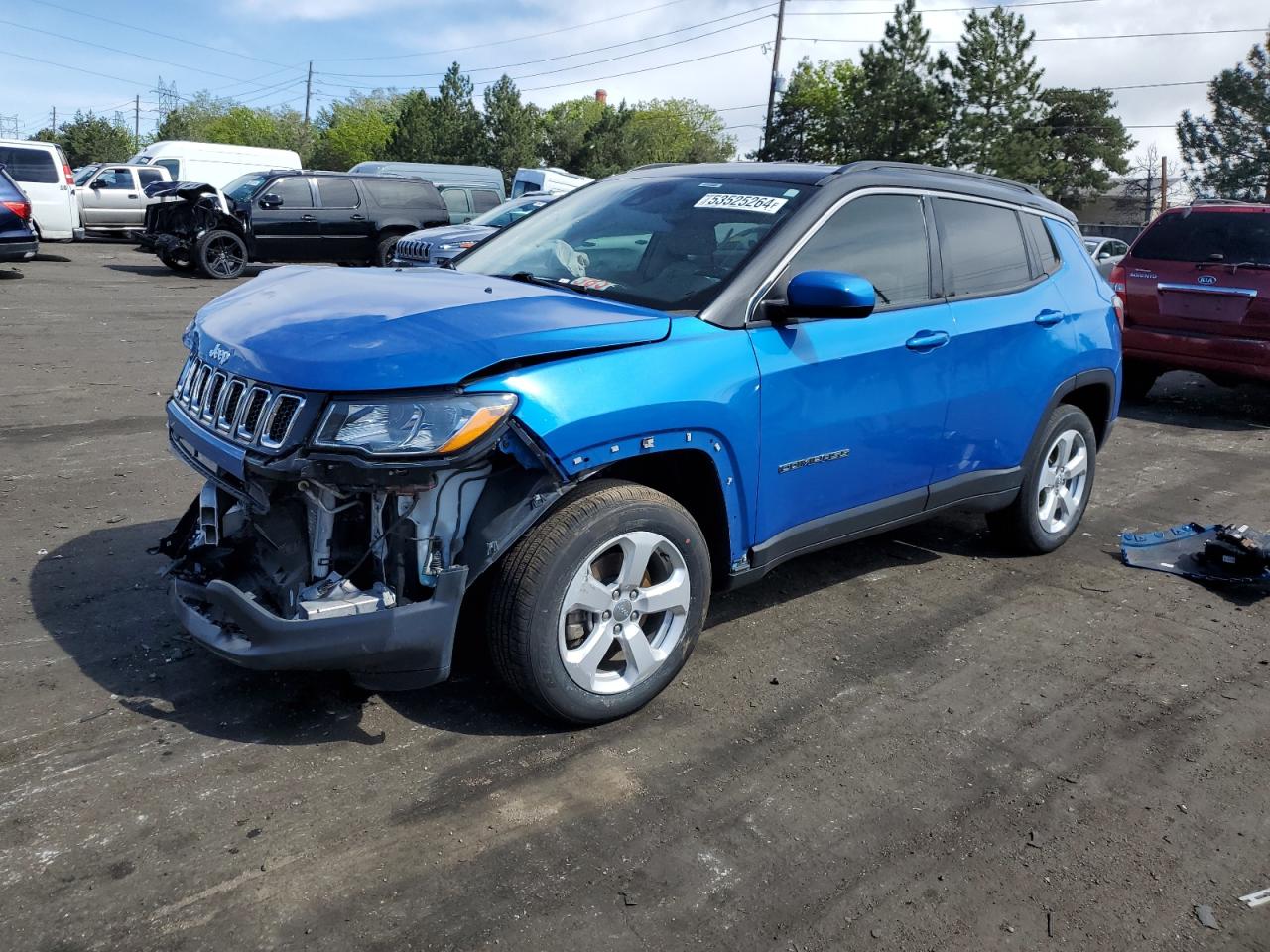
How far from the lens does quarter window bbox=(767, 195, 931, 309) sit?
3.99 meters

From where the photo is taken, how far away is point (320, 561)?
3.08 m

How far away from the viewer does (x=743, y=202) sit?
412 cm

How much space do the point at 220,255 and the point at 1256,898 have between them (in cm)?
1781

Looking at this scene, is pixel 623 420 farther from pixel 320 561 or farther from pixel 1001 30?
pixel 1001 30

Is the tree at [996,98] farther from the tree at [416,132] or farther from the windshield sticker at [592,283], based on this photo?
the windshield sticker at [592,283]

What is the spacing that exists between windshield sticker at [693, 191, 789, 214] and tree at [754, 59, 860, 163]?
39170mm

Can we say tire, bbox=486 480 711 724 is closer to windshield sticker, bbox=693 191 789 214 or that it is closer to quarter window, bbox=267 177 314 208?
windshield sticker, bbox=693 191 789 214

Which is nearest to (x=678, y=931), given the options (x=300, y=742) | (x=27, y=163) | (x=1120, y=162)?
(x=300, y=742)

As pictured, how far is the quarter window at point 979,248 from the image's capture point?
460 cm

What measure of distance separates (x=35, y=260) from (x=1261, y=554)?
19.9 metres

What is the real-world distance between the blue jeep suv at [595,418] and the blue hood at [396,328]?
0.04 feet

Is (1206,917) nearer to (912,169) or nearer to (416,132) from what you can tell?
(912,169)

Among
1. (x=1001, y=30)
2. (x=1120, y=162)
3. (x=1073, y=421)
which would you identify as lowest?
(x=1073, y=421)

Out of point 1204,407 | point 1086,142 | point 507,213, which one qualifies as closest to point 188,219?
point 507,213
